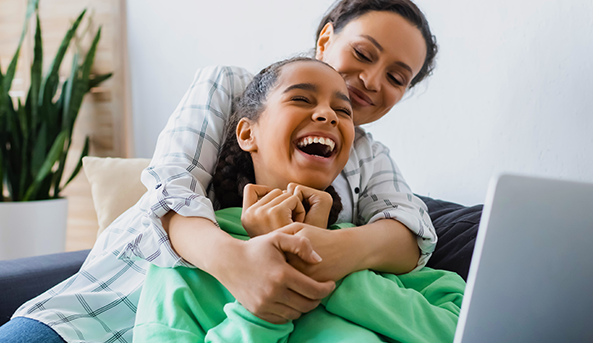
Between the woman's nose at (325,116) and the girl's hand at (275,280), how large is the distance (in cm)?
28

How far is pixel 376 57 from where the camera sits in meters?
1.17

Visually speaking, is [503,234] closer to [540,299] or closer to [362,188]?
[540,299]

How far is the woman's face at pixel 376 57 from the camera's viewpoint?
3.80 feet

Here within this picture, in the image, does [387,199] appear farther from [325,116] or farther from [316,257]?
[316,257]

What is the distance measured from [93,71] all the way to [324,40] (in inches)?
90.0

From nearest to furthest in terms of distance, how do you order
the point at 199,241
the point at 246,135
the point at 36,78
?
the point at 199,241, the point at 246,135, the point at 36,78

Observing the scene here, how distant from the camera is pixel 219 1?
92.4 inches

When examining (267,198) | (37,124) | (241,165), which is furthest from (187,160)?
(37,124)

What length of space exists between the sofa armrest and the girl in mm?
618

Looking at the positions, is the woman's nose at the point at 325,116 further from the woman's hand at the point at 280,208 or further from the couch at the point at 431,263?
the couch at the point at 431,263

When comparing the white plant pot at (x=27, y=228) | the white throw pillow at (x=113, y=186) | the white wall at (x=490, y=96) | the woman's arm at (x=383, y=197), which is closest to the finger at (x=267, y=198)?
the woman's arm at (x=383, y=197)


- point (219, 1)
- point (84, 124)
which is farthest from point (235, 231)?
point (84, 124)

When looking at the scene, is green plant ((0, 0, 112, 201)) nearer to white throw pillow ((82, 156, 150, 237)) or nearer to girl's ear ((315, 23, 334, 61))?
white throw pillow ((82, 156, 150, 237))

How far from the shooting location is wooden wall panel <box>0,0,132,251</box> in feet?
9.75
